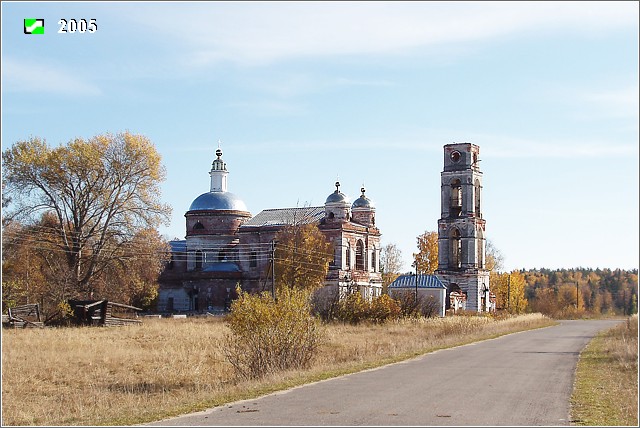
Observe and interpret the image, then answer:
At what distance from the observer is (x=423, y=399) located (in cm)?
1588

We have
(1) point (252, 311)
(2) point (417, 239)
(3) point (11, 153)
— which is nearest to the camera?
(1) point (252, 311)

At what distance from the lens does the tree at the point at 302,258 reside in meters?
62.6

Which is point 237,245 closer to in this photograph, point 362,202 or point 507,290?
point 362,202

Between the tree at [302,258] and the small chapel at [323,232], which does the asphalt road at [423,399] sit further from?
Result: the small chapel at [323,232]

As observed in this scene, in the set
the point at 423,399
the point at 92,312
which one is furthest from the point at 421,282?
the point at 423,399

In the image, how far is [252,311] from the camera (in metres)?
22.5

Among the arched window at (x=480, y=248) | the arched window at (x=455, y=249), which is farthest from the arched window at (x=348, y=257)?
the arched window at (x=480, y=248)

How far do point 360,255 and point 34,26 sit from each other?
59.2 meters

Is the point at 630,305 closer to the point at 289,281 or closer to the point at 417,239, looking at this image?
the point at 417,239

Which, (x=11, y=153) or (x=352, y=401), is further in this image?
(x=11, y=153)

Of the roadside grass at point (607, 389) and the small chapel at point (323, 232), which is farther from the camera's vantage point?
the small chapel at point (323, 232)

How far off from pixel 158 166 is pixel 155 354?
25842 mm

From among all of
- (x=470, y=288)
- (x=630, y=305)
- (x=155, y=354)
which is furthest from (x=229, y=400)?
(x=630, y=305)

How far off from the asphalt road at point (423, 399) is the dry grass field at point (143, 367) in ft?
2.90
